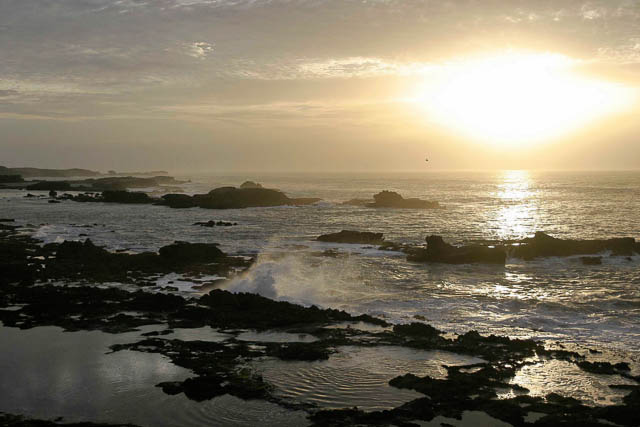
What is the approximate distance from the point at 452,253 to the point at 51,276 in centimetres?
2684

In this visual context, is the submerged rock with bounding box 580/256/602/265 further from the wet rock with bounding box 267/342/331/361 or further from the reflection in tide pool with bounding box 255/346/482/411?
the wet rock with bounding box 267/342/331/361

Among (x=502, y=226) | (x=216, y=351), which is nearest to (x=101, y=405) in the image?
(x=216, y=351)

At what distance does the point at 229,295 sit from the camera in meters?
24.2

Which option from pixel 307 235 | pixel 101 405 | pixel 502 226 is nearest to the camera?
pixel 101 405

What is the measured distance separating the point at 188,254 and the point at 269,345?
20.6 m

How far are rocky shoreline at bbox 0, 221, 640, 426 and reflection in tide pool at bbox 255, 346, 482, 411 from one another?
1.23 feet

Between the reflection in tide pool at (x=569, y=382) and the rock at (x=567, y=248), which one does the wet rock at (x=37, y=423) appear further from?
the rock at (x=567, y=248)

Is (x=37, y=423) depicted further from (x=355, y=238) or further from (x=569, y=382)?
(x=355, y=238)

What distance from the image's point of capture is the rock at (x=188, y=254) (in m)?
36.8

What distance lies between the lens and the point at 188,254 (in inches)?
1475

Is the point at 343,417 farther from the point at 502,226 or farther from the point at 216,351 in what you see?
the point at 502,226

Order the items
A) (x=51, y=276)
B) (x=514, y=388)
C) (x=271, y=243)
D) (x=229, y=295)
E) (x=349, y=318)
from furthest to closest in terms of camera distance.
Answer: (x=271, y=243), (x=51, y=276), (x=229, y=295), (x=349, y=318), (x=514, y=388)

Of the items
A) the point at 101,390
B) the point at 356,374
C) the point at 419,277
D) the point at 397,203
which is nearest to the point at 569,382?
the point at 356,374

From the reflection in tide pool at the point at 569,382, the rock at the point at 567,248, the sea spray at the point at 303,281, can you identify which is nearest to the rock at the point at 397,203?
the rock at the point at 567,248
